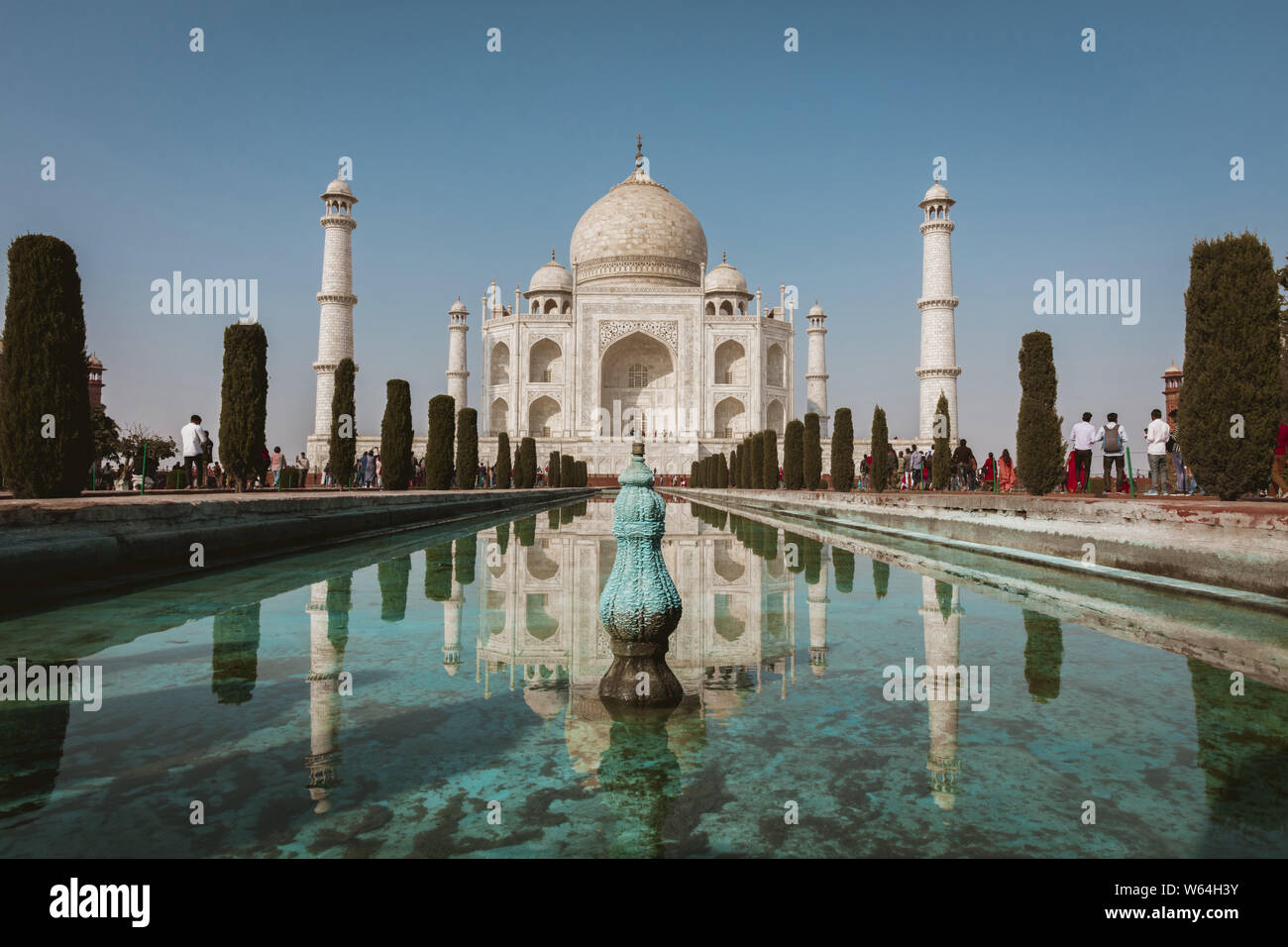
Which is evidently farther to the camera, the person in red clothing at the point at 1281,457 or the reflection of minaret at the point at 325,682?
the person in red clothing at the point at 1281,457

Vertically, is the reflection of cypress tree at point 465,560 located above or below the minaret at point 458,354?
below

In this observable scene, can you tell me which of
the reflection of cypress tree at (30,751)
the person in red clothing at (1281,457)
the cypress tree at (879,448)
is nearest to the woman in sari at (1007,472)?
the cypress tree at (879,448)

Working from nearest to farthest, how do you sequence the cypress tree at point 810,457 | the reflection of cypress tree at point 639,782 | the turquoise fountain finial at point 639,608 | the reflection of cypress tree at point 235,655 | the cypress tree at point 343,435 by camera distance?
1. the reflection of cypress tree at point 639,782
2. the turquoise fountain finial at point 639,608
3. the reflection of cypress tree at point 235,655
4. the cypress tree at point 343,435
5. the cypress tree at point 810,457

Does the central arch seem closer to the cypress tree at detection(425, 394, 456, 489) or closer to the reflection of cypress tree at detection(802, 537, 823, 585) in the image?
the cypress tree at detection(425, 394, 456, 489)

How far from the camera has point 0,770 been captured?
1287mm

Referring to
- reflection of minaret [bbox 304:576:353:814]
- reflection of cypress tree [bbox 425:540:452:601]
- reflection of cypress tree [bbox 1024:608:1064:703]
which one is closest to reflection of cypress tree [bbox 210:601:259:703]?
reflection of minaret [bbox 304:576:353:814]

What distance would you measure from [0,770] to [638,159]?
141 ft

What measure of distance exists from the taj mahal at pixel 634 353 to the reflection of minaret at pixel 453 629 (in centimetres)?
2730

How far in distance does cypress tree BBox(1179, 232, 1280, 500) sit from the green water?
10.5 feet

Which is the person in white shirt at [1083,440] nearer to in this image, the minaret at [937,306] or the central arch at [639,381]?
the minaret at [937,306]

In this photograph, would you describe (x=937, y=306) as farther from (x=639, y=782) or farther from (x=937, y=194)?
(x=639, y=782)

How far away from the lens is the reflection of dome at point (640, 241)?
36406 millimetres

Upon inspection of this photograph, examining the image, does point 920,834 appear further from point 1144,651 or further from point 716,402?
point 716,402
